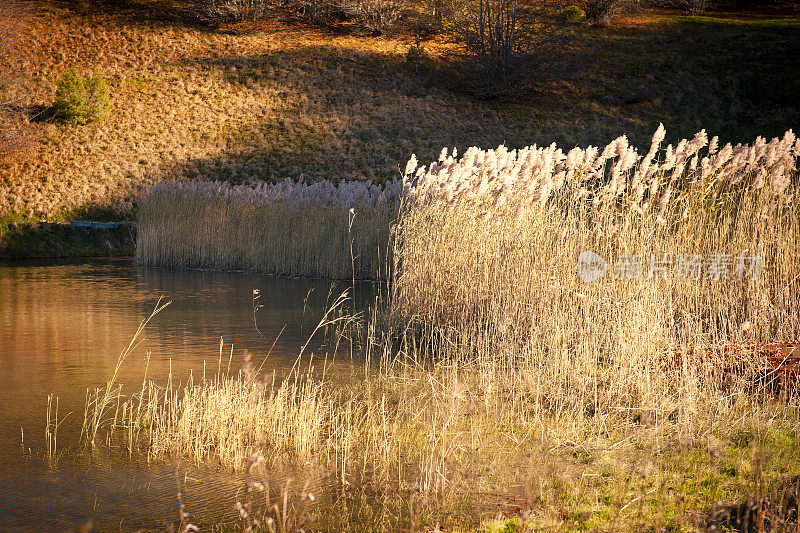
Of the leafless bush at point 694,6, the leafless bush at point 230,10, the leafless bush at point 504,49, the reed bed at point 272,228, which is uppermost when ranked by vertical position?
the leafless bush at point 694,6

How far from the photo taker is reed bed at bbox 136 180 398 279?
11797 millimetres

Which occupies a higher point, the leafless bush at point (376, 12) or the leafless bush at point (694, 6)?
the leafless bush at point (694, 6)

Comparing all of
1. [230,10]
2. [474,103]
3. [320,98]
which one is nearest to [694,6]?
[474,103]

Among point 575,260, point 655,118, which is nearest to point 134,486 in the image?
point 575,260

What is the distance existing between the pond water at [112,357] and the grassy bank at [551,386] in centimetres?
22

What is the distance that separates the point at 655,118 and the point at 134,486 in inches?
1105

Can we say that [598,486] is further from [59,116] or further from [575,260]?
[59,116]

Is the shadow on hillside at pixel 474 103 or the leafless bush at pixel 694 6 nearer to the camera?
the shadow on hillside at pixel 474 103

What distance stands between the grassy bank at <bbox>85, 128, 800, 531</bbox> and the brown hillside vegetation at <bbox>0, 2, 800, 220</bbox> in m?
16.3

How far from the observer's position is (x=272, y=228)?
506 inches

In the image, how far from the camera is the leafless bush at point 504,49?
2947cm

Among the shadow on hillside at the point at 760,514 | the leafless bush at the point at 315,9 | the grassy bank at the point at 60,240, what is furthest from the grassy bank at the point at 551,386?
the leafless bush at the point at 315,9

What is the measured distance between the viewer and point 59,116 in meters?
23.5

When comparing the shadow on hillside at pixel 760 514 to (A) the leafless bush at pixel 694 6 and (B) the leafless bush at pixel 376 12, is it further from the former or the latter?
(A) the leafless bush at pixel 694 6
